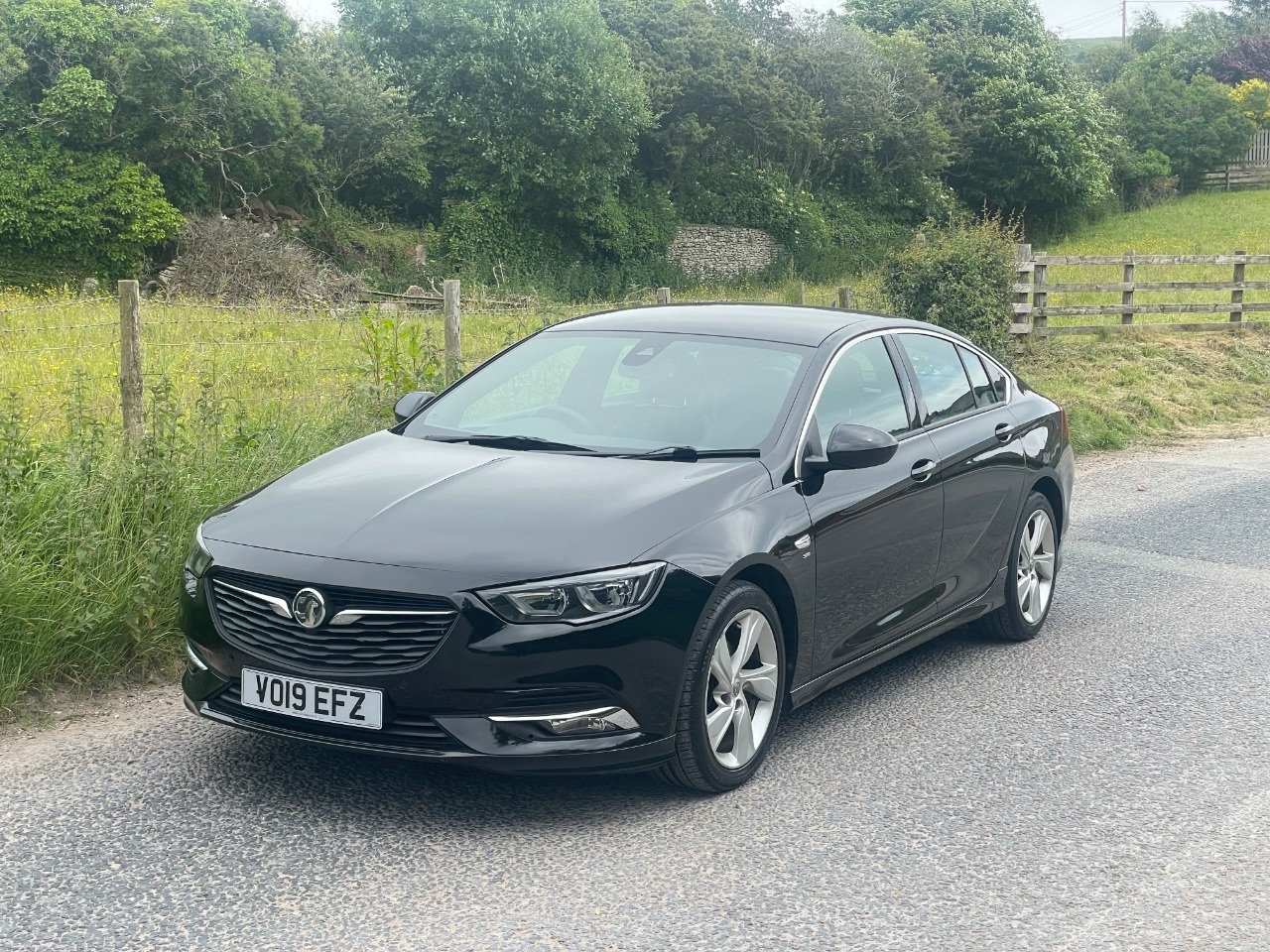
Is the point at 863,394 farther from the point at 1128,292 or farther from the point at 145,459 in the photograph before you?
the point at 1128,292

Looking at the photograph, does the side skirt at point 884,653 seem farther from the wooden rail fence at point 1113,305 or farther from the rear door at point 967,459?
the wooden rail fence at point 1113,305

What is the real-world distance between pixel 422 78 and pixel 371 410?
40998mm

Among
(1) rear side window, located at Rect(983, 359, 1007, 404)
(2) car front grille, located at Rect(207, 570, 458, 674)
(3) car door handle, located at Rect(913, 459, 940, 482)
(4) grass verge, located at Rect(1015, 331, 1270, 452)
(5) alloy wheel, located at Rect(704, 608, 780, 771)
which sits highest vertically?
(1) rear side window, located at Rect(983, 359, 1007, 404)

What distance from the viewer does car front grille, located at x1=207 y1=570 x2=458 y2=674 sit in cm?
429

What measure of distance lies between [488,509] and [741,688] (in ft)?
3.43

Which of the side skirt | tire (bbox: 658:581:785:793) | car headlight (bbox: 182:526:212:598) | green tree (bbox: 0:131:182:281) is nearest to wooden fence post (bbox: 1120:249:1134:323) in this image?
the side skirt

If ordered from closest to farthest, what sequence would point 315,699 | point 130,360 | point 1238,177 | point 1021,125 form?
point 315,699
point 130,360
point 1021,125
point 1238,177

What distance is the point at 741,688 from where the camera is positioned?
4816mm

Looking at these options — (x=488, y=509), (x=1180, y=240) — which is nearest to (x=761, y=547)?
(x=488, y=509)

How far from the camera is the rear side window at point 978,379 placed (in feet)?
22.1

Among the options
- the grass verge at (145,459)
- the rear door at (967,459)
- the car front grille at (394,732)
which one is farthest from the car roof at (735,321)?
the car front grille at (394,732)

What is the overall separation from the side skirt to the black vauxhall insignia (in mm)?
19

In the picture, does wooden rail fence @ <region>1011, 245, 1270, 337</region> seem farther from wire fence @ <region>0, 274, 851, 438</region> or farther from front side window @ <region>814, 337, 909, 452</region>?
front side window @ <region>814, 337, 909, 452</region>

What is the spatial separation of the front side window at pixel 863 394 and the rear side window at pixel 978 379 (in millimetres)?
800
